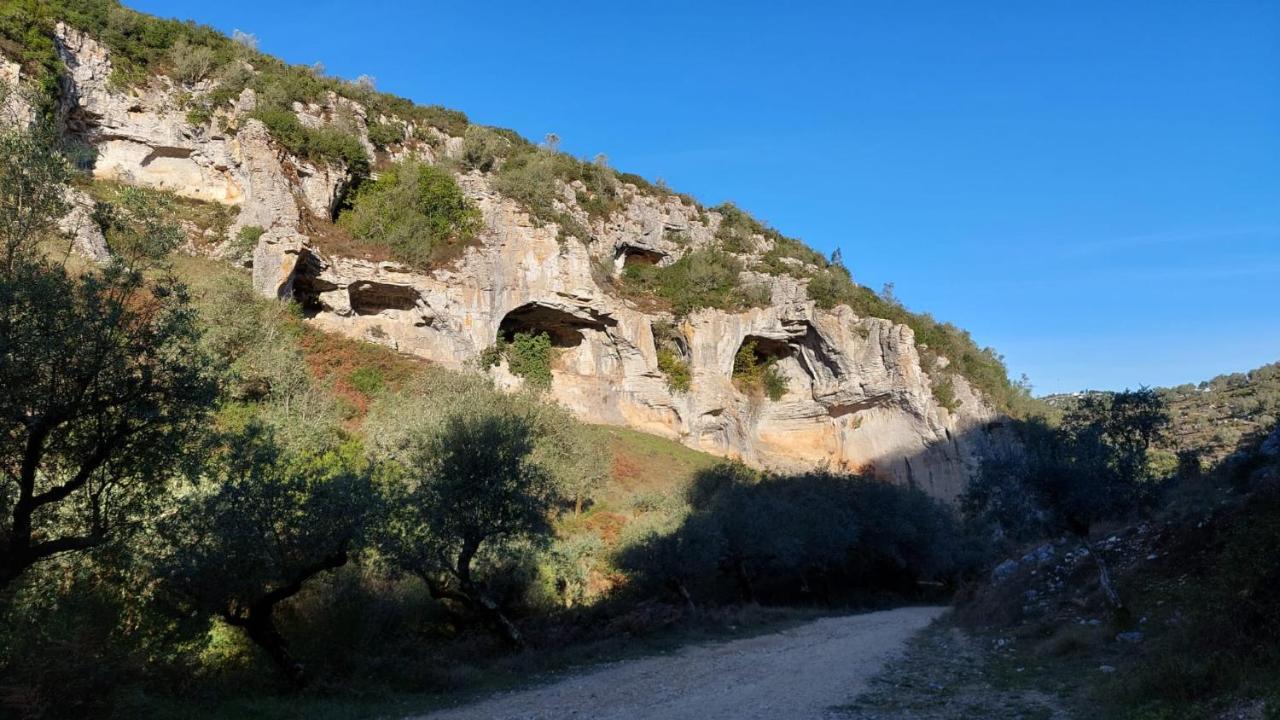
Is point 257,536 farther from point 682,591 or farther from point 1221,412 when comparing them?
point 1221,412

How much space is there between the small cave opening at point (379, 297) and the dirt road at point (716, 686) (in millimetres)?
26690

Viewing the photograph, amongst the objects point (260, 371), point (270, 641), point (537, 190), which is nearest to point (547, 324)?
point (537, 190)

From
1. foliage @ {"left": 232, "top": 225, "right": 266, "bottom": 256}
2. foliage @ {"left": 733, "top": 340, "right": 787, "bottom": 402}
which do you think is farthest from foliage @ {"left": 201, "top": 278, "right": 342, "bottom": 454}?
foliage @ {"left": 733, "top": 340, "right": 787, "bottom": 402}

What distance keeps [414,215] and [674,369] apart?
60.4 ft

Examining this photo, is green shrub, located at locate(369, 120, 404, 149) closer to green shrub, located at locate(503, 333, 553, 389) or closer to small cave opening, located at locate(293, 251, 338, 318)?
small cave opening, located at locate(293, 251, 338, 318)

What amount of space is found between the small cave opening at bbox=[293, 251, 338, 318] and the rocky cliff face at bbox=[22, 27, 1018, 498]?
0.10m

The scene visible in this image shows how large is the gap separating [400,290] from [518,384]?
8225 mm

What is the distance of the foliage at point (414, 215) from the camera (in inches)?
1449

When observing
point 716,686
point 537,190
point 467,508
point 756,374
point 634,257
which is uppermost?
point 537,190

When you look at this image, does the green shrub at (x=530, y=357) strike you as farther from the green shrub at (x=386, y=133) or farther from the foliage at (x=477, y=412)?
the green shrub at (x=386, y=133)

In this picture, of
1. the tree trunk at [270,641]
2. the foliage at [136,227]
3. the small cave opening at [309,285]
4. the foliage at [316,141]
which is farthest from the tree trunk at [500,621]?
the foliage at [316,141]

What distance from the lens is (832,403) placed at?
4791 centimetres

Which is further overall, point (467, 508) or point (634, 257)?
point (634, 257)

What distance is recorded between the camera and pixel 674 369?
43906mm
